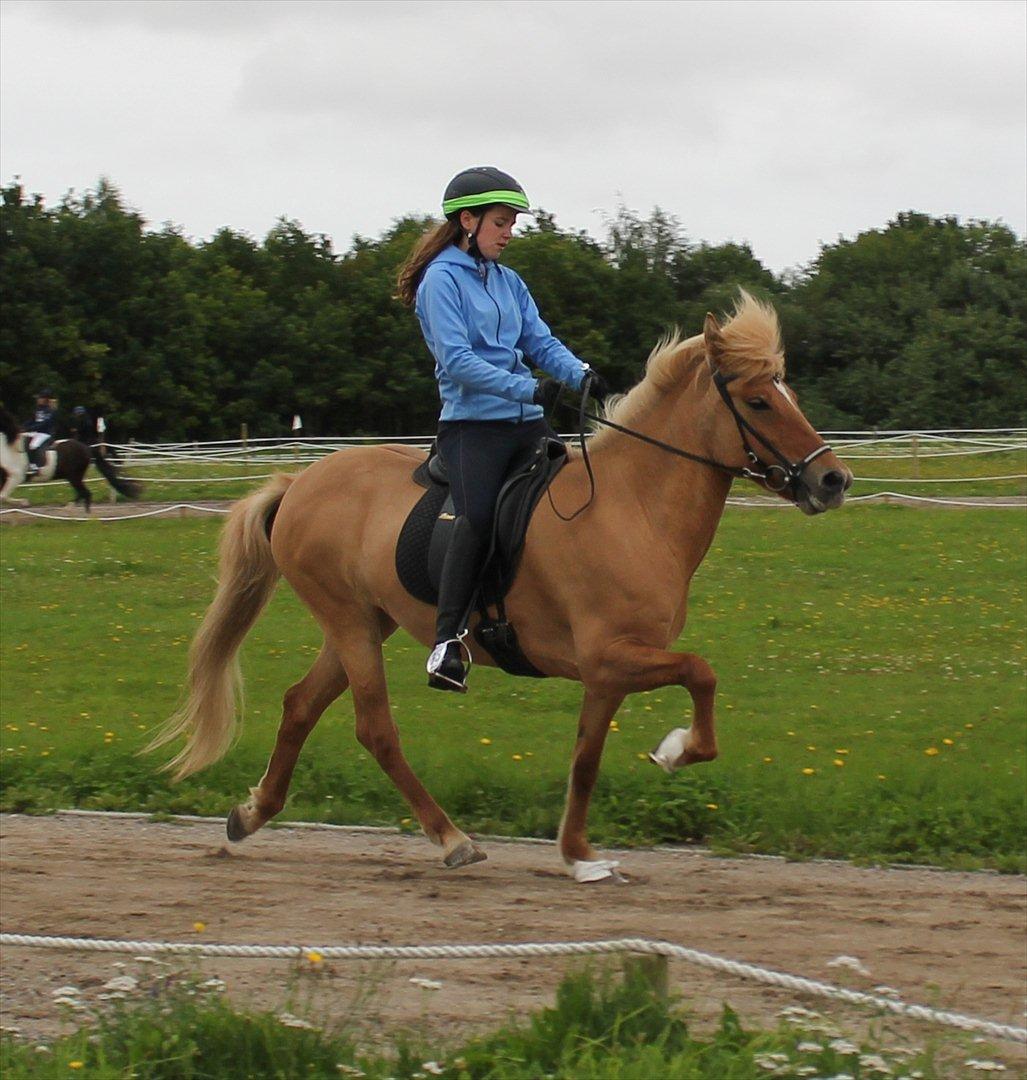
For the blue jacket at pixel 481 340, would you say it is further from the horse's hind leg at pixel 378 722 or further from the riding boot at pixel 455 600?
the horse's hind leg at pixel 378 722

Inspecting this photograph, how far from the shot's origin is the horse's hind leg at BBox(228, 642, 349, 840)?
7.69 m

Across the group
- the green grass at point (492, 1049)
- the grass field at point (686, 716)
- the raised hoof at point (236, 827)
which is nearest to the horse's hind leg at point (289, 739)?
the raised hoof at point (236, 827)

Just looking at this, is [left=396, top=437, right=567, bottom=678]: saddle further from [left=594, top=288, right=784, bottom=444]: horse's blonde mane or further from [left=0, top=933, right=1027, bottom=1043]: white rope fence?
[left=0, top=933, right=1027, bottom=1043]: white rope fence

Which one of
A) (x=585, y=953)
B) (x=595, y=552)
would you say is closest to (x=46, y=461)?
(x=595, y=552)

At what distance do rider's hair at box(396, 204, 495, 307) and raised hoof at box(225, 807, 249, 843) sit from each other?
8.82ft

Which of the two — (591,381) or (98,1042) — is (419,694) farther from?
(98,1042)

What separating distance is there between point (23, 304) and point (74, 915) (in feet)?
148

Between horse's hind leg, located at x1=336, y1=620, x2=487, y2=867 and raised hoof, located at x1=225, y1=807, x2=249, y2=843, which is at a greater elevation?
horse's hind leg, located at x1=336, y1=620, x2=487, y2=867

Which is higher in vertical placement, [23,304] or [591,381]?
[23,304]

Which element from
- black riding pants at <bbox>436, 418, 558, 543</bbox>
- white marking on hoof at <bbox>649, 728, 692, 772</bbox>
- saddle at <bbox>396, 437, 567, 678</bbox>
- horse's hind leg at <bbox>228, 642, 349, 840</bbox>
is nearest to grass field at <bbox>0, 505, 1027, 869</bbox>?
horse's hind leg at <bbox>228, 642, 349, 840</bbox>

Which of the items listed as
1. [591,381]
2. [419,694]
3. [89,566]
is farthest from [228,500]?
[591,381]

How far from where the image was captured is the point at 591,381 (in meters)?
7.00

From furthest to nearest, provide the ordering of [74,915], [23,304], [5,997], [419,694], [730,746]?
[23,304], [419,694], [730,746], [74,915], [5,997]

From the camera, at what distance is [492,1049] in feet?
14.6
